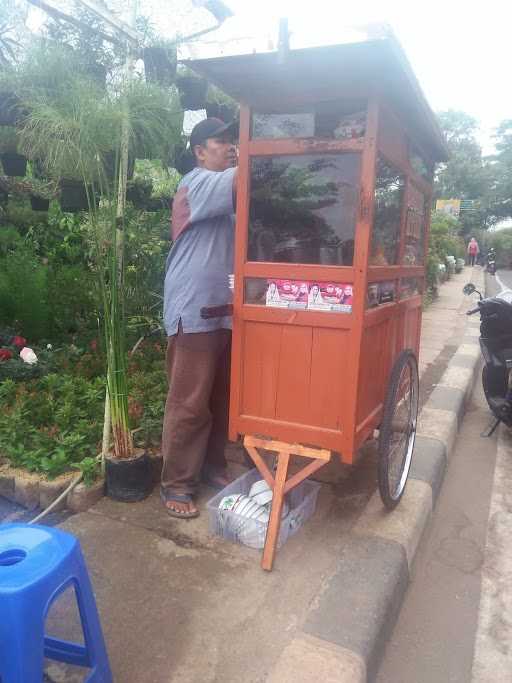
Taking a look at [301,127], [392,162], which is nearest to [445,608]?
[392,162]

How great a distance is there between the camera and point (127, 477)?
2844 millimetres

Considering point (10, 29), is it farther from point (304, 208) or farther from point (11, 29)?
point (304, 208)

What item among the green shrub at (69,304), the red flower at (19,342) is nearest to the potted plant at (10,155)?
the green shrub at (69,304)

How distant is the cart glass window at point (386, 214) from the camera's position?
2420 millimetres

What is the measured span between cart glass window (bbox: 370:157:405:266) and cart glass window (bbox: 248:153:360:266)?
0.49 feet

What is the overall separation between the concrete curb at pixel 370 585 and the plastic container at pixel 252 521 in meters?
0.26

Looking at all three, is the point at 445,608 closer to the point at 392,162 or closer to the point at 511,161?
the point at 392,162

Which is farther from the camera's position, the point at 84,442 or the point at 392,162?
the point at 84,442

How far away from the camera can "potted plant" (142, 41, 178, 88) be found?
3186mm

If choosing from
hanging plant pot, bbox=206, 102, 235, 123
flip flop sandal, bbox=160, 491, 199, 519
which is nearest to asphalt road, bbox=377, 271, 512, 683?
flip flop sandal, bbox=160, 491, 199, 519

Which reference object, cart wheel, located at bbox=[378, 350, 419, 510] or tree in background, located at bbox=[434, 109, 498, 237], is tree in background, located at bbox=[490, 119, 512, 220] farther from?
cart wheel, located at bbox=[378, 350, 419, 510]

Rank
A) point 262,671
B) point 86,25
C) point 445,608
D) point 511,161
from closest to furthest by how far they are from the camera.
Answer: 1. point 262,671
2. point 445,608
3. point 86,25
4. point 511,161

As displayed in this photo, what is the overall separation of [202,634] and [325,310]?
1.34 m

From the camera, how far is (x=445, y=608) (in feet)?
7.96
